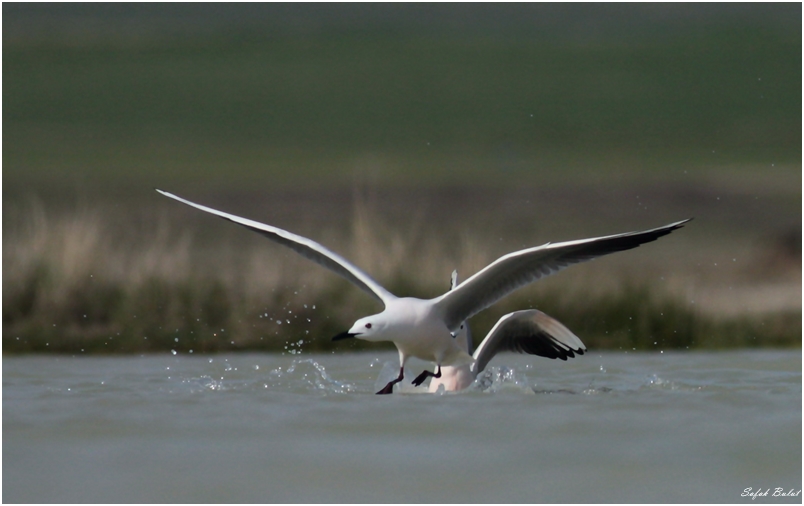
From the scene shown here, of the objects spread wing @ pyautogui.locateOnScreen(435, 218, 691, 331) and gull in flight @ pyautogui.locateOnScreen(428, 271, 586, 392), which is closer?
spread wing @ pyautogui.locateOnScreen(435, 218, 691, 331)

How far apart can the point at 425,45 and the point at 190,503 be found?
4792 centimetres

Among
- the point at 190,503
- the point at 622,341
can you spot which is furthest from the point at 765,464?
the point at 622,341

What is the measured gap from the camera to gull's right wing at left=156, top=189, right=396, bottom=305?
7.71 m

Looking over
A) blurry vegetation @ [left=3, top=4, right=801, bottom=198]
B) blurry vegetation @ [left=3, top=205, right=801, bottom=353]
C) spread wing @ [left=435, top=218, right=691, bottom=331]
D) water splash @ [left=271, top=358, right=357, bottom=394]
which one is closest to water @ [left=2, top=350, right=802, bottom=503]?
water splash @ [left=271, top=358, right=357, bottom=394]

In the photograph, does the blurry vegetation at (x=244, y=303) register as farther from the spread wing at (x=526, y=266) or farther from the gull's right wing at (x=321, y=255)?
the spread wing at (x=526, y=266)

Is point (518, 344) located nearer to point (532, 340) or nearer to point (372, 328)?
point (532, 340)

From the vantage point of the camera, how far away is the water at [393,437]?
5.59m

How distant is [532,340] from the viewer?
25.9 ft

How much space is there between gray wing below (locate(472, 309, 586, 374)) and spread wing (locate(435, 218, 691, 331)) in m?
0.28

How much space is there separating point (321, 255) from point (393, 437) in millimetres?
1740

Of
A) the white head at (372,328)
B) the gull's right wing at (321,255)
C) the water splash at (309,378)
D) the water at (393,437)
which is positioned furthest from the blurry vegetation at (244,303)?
the white head at (372,328)

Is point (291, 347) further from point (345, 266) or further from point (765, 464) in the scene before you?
point (765, 464)

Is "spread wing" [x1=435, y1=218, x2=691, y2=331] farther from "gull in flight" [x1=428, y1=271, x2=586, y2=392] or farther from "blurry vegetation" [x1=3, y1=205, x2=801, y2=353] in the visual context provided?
"blurry vegetation" [x1=3, y1=205, x2=801, y2=353]

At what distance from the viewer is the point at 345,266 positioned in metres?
7.75
